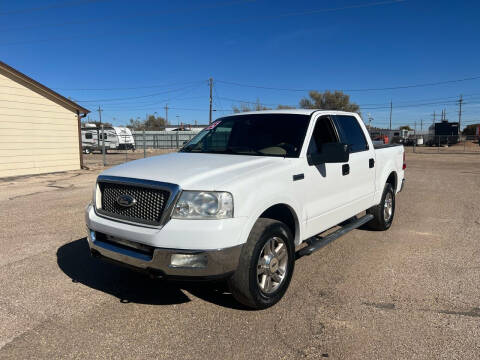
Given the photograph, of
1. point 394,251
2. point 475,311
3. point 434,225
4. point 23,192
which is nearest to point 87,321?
point 475,311

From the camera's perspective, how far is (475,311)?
129 inches

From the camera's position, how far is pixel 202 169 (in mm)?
3242

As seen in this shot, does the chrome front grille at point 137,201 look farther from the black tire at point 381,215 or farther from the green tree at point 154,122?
the green tree at point 154,122

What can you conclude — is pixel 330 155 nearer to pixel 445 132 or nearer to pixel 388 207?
pixel 388 207

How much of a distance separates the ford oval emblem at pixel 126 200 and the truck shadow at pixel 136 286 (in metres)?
0.83

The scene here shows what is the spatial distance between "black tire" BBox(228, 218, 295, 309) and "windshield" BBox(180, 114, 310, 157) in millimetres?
925

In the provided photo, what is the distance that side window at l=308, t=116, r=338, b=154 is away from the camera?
13.4ft

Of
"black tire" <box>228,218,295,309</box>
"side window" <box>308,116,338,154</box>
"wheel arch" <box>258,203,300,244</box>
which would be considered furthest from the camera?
"side window" <box>308,116,338,154</box>

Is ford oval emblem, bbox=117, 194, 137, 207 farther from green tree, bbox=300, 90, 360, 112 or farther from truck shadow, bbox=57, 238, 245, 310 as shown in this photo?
green tree, bbox=300, 90, 360, 112

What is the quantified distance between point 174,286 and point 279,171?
1.69 metres

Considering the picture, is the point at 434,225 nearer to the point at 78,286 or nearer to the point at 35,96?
the point at 78,286

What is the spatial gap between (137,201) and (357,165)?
3041mm

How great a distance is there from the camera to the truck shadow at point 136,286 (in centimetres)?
358

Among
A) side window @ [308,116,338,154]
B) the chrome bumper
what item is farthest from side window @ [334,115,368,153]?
the chrome bumper
